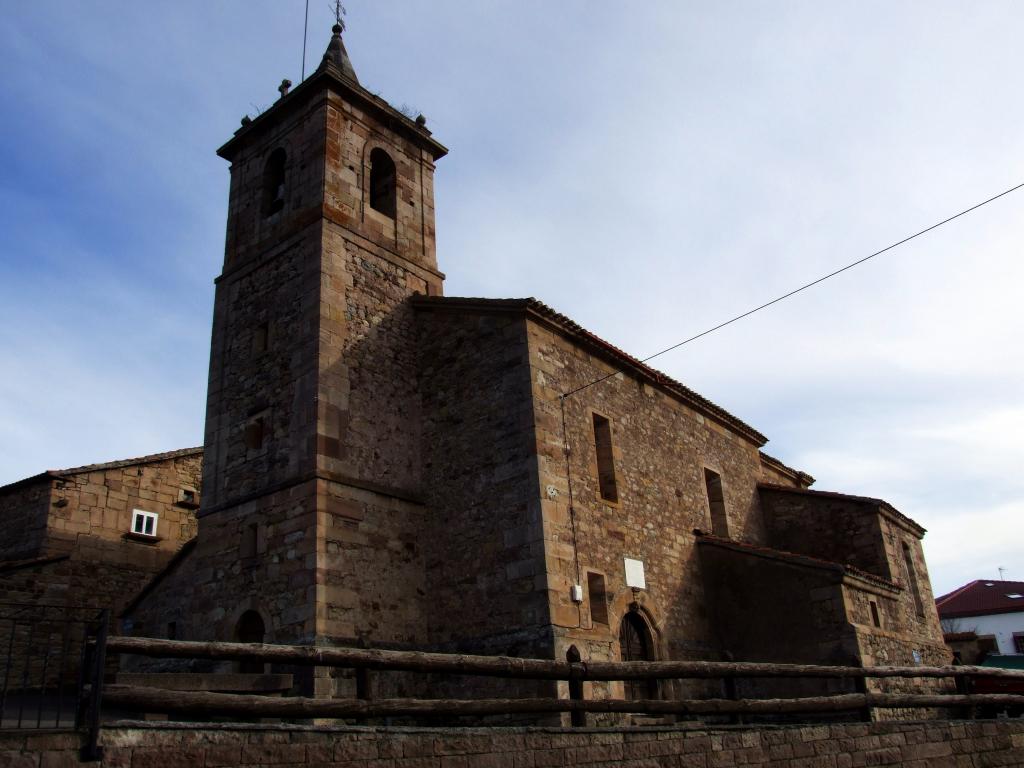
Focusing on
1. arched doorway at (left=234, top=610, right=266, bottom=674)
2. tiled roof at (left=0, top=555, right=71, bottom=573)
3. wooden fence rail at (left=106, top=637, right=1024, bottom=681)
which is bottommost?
wooden fence rail at (left=106, top=637, right=1024, bottom=681)

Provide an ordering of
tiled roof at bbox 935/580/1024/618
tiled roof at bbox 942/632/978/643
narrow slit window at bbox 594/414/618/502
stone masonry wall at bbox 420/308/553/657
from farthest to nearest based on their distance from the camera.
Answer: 1. tiled roof at bbox 935/580/1024/618
2. tiled roof at bbox 942/632/978/643
3. narrow slit window at bbox 594/414/618/502
4. stone masonry wall at bbox 420/308/553/657

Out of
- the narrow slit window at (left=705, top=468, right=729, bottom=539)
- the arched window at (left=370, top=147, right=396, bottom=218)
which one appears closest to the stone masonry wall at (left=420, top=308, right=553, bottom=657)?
the arched window at (left=370, top=147, right=396, bottom=218)

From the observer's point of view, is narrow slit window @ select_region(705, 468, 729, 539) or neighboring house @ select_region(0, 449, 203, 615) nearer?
neighboring house @ select_region(0, 449, 203, 615)

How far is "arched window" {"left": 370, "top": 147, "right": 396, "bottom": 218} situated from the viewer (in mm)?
17428

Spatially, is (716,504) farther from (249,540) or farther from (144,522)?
(144,522)

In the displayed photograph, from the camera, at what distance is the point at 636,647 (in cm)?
1448

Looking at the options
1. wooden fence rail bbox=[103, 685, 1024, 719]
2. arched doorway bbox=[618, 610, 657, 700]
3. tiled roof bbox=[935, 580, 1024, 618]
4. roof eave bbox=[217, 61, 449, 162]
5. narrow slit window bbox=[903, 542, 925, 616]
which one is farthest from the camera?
tiled roof bbox=[935, 580, 1024, 618]

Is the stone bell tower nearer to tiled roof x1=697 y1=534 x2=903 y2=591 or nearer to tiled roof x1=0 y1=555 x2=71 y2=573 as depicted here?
tiled roof x1=0 y1=555 x2=71 y2=573

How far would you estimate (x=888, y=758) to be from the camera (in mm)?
10125

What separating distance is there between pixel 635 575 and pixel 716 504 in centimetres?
486

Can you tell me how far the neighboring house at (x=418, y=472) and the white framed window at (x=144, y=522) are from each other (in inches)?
154

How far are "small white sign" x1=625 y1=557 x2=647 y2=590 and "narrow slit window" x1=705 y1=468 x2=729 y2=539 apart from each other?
4.11 metres

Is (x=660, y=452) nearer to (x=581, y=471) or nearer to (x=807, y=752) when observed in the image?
(x=581, y=471)

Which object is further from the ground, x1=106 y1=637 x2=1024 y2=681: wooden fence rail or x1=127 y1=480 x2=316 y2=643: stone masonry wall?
x1=127 y1=480 x2=316 y2=643: stone masonry wall
